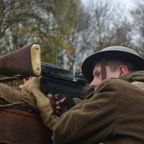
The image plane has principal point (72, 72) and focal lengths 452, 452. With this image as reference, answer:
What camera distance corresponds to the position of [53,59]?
2181cm

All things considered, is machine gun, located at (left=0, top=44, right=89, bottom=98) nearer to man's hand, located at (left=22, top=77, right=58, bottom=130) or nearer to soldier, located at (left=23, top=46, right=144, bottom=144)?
man's hand, located at (left=22, top=77, right=58, bottom=130)

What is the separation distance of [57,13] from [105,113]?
19.2m

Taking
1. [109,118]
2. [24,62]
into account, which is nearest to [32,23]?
[24,62]

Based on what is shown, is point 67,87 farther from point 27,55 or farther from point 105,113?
point 105,113

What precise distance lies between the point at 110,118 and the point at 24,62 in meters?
0.73

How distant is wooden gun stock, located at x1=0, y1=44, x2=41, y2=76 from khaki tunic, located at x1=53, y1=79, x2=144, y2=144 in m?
0.44

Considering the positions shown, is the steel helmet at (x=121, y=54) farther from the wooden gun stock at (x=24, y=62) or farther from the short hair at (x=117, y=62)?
the wooden gun stock at (x=24, y=62)

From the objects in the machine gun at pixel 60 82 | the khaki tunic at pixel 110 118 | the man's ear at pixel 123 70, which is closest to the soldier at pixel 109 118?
the khaki tunic at pixel 110 118

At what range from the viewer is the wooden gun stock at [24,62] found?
115 inches

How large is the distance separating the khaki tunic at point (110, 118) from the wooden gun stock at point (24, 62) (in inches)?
17.3

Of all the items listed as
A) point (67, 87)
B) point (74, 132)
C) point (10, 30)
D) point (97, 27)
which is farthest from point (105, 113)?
point (97, 27)

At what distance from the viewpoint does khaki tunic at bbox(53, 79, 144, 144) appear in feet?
8.50

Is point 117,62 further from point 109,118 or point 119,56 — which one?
point 109,118

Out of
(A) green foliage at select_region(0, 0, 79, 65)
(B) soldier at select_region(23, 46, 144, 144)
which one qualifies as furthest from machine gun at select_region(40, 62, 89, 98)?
(A) green foliage at select_region(0, 0, 79, 65)
